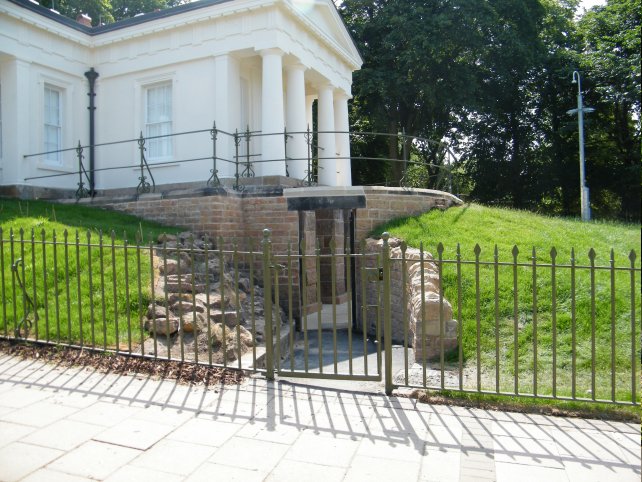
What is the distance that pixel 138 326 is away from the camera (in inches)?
259

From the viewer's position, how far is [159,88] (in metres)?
14.8

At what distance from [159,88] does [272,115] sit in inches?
149

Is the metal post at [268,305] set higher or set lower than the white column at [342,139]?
lower

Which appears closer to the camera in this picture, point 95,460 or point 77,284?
point 95,460

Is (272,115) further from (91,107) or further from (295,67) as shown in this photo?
(91,107)

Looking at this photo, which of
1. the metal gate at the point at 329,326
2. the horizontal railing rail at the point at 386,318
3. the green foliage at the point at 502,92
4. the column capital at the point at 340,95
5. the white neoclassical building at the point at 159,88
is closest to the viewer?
the horizontal railing rail at the point at 386,318

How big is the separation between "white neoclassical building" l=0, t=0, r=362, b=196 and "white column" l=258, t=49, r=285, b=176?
0.09 feet

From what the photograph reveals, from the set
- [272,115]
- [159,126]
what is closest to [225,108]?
[272,115]

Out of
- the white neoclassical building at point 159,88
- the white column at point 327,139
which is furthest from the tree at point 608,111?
the white neoclassical building at point 159,88

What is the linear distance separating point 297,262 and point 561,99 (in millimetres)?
21587

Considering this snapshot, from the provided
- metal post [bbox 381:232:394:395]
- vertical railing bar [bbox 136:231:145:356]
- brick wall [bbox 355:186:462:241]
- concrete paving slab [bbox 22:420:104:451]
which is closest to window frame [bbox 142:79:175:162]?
brick wall [bbox 355:186:462:241]

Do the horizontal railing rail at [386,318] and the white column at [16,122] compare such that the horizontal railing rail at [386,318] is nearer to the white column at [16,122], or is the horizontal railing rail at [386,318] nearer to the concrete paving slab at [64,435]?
the concrete paving slab at [64,435]

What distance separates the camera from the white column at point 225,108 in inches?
528

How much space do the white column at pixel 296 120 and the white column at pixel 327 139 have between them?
1448mm
